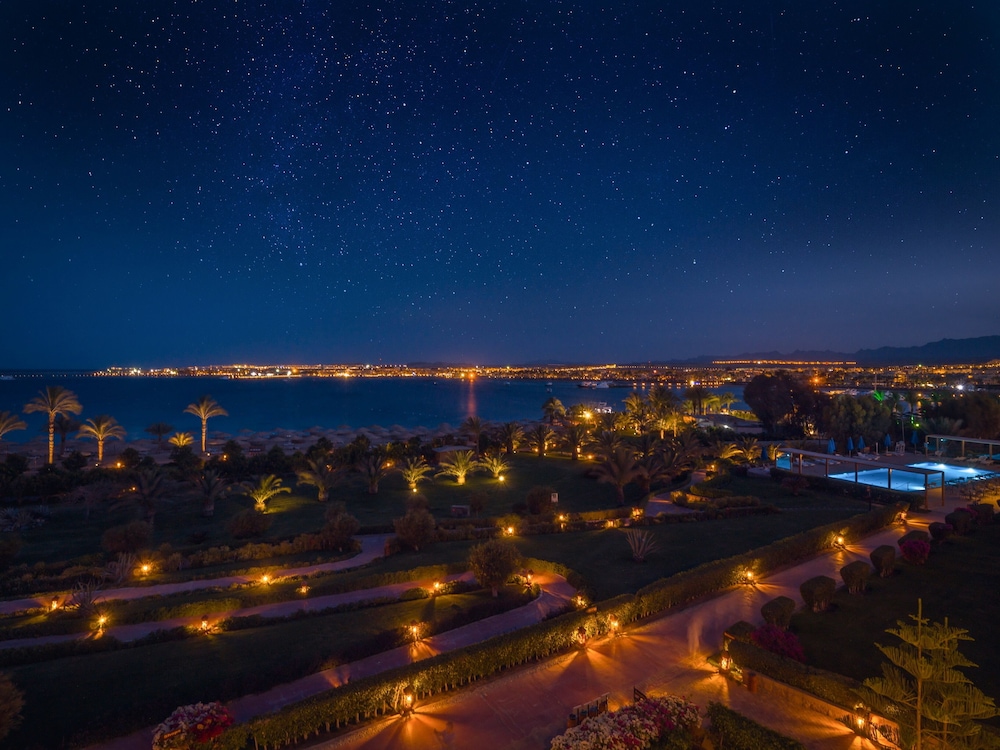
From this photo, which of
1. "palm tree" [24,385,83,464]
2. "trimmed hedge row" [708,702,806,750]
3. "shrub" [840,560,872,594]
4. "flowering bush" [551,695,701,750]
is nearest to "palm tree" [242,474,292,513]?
"flowering bush" [551,695,701,750]

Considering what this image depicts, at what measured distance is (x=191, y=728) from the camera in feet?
21.6

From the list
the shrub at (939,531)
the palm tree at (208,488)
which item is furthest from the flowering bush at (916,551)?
the palm tree at (208,488)

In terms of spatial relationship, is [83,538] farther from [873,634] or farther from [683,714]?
[873,634]

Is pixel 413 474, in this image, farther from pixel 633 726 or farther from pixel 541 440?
pixel 633 726

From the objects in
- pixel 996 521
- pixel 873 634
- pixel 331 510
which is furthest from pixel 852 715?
pixel 331 510

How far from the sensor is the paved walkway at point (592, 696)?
720cm

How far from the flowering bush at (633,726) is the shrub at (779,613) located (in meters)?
3.45

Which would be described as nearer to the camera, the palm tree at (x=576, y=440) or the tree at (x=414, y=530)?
the tree at (x=414, y=530)

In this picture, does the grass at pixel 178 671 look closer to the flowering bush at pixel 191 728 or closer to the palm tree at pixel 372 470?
the flowering bush at pixel 191 728

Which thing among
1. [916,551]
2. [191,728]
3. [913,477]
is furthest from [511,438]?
[191,728]

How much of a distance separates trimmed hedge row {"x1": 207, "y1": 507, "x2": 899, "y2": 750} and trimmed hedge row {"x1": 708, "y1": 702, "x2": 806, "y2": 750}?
69.9 inches

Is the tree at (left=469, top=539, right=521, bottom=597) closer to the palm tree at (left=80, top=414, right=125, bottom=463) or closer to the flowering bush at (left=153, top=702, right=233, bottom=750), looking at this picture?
the flowering bush at (left=153, top=702, right=233, bottom=750)

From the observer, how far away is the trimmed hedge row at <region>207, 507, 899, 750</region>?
6.98m

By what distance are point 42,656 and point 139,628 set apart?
1752mm
